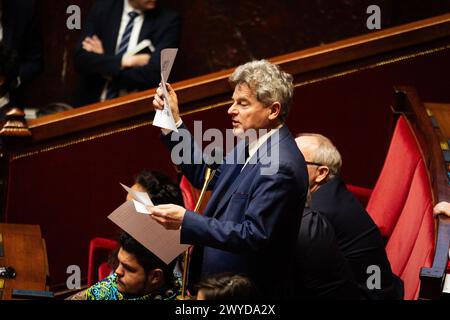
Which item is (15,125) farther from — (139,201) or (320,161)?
(139,201)

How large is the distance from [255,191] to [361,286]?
56 centimetres

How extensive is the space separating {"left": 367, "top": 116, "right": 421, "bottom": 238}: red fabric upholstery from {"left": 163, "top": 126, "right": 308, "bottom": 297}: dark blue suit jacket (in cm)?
103

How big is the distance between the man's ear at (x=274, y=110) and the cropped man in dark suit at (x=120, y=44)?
1.80 metres

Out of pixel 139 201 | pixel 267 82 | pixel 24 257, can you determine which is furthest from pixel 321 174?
pixel 24 257

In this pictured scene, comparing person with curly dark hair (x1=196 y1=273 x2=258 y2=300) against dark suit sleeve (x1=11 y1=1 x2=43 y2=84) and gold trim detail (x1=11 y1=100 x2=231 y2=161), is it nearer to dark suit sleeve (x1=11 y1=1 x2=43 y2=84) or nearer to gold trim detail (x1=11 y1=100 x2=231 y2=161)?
gold trim detail (x1=11 y1=100 x2=231 y2=161)

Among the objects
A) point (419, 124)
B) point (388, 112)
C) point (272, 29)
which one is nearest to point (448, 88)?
point (388, 112)

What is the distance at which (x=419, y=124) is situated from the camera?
3.53 meters

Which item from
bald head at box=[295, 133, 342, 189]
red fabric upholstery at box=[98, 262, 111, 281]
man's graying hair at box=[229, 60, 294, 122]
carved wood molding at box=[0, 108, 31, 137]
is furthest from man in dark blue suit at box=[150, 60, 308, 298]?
carved wood molding at box=[0, 108, 31, 137]

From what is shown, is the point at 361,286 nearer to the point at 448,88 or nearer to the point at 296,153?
the point at 296,153

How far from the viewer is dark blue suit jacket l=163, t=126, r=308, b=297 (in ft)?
8.26

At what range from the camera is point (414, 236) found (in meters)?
3.24

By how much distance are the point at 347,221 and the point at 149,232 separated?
83cm

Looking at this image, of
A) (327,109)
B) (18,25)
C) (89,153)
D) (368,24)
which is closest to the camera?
(89,153)

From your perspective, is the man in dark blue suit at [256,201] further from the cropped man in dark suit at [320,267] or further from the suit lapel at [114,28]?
the suit lapel at [114,28]
